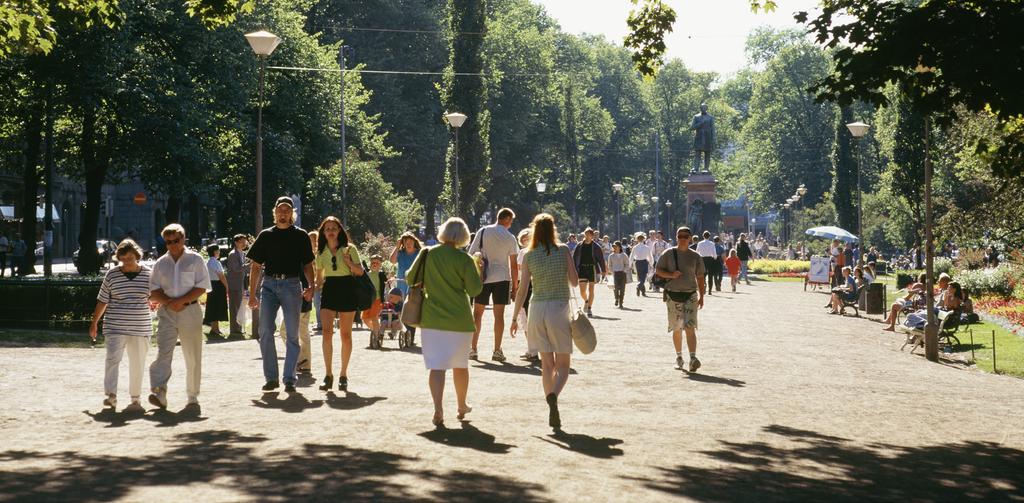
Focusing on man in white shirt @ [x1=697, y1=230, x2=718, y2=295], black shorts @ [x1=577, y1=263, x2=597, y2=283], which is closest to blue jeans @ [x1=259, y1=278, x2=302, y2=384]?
black shorts @ [x1=577, y1=263, x2=597, y2=283]

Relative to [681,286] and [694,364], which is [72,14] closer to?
[681,286]

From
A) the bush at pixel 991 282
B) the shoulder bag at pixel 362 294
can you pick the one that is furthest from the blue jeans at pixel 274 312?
the bush at pixel 991 282

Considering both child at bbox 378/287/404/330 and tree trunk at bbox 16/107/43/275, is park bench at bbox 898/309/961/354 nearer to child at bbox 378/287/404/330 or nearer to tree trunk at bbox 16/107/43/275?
child at bbox 378/287/404/330

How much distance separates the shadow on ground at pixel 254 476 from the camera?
7.30 meters

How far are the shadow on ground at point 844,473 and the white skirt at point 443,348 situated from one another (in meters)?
2.18

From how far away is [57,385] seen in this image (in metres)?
13.6

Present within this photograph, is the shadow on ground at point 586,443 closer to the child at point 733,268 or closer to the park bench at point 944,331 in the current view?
the park bench at point 944,331

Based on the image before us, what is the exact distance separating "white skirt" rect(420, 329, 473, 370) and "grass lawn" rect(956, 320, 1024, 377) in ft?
31.6

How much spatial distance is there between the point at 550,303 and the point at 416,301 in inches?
49.9

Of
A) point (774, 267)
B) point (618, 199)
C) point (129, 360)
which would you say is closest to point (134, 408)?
point (129, 360)

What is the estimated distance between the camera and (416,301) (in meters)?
10.3

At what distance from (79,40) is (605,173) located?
62.2 metres

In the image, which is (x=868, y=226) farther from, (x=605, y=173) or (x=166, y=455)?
(x=166, y=455)

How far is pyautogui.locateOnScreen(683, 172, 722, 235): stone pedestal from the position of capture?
58.1m
